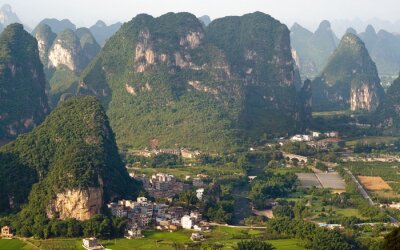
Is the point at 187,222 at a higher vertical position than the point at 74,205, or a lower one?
lower

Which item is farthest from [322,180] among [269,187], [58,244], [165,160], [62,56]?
[62,56]

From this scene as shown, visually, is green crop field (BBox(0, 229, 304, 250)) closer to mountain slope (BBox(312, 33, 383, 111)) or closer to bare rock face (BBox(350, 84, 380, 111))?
bare rock face (BBox(350, 84, 380, 111))

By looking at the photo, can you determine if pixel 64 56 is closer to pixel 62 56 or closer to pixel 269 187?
pixel 62 56

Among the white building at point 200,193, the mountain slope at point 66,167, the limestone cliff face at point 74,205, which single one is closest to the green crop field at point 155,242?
the limestone cliff face at point 74,205

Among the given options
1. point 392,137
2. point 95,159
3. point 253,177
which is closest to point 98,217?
point 95,159

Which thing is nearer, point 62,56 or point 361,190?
point 361,190

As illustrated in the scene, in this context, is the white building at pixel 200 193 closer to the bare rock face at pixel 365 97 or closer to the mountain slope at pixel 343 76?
the bare rock face at pixel 365 97
